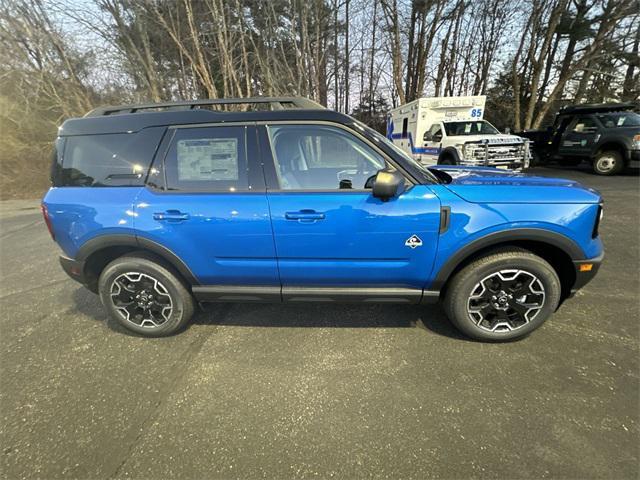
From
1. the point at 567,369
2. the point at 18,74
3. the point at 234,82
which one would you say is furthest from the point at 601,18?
the point at 18,74

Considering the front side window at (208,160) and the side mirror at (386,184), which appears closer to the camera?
the side mirror at (386,184)

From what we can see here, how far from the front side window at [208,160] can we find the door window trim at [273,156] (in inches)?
6.2

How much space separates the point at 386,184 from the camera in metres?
2.12

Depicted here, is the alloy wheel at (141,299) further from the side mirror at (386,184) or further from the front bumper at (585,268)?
the front bumper at (585,268)

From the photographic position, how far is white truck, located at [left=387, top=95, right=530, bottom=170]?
30.7ft

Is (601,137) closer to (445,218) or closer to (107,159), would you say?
(445,218)

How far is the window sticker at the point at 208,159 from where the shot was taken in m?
2.41

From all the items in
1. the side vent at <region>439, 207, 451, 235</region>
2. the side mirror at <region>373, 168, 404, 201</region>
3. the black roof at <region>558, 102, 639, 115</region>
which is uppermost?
the black roof at <region>558, 102, 639, 115</region>

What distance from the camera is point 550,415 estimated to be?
6.25 feet

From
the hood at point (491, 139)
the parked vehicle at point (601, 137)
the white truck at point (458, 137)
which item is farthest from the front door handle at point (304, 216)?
the parked vehicle at point (601, 137)

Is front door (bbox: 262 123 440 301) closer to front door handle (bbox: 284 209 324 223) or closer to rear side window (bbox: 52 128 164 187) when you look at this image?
front door handle (bbox: 284 209 324 223)

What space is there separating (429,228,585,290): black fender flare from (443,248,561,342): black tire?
5.4 inches

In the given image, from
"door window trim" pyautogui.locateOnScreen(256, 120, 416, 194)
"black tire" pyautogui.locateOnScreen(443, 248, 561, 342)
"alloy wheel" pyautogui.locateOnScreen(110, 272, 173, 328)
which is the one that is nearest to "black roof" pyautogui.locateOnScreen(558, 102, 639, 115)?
"black tire" pyautogui.locateOnScreen(443, 248, 561, 342)

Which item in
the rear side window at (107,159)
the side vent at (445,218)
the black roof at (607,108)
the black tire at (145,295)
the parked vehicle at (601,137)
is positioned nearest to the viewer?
the side vent at (445,218)
